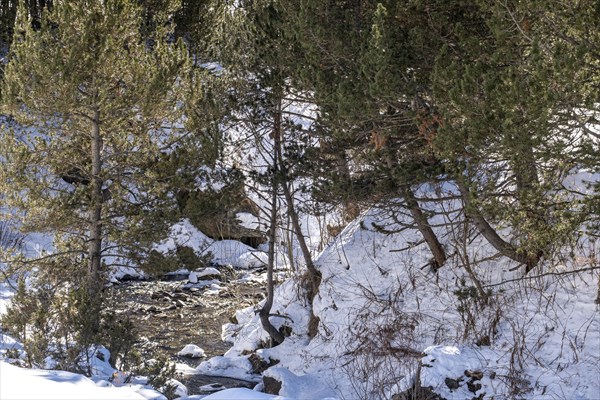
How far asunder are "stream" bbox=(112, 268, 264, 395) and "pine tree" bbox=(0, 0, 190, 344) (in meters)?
1.26

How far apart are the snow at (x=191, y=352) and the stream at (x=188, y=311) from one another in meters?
0.11

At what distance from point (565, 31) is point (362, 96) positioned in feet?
7.99

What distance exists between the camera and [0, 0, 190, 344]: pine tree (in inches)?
372

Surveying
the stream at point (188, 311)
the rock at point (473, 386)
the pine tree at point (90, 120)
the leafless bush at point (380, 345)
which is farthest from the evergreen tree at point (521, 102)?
the stream at point (188, 311)

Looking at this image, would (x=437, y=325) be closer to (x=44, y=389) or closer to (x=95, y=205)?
(x=95, y=205)

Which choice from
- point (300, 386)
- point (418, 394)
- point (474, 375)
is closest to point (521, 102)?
point (474, 375)

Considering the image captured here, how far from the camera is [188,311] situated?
1494 centimetres

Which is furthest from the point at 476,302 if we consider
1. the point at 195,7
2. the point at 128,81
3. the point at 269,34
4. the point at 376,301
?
the point at 195,7

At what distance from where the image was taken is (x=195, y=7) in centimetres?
2502

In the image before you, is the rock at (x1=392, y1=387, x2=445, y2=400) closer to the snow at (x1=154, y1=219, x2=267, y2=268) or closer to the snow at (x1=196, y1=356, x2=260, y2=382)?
the snow at (x1=196, y1=356, x2=260, y2=382)

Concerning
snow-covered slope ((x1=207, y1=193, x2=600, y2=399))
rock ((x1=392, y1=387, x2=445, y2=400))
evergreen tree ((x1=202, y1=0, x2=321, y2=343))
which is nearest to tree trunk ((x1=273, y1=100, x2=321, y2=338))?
evergreen tree ((x1=202, y1=0, x2=321, y2=343))

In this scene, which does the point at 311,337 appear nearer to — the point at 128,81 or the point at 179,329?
the point at 179,329

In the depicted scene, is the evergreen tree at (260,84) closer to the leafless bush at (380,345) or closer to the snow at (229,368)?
the snow at (229,368)

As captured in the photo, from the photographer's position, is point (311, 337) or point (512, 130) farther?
point (311, 337)
